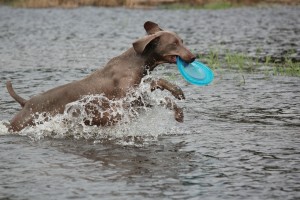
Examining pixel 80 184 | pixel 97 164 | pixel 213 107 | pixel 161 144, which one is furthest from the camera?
pixel 213 107

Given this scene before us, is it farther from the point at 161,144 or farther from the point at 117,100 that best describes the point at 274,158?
the point at 117,100

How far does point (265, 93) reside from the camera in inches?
587

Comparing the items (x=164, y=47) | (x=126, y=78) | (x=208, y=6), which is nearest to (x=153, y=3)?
(x=208, y=6)

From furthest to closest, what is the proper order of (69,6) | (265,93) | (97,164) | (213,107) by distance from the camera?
(69,6)
(265,93)
(213,107)
(97,164)

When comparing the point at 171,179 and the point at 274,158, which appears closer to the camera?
the point at 171,179

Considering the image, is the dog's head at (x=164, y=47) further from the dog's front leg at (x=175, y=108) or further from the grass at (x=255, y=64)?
the grass at (x=255, y=64)

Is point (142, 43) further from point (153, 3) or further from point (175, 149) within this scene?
point (153, 3)

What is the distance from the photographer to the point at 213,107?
44.2 feet

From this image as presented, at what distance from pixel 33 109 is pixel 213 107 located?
12.6 feet

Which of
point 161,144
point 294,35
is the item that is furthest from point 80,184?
point 294,35

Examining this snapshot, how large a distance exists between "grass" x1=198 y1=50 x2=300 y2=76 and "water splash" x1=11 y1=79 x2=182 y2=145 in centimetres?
719

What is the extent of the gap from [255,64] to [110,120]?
971cm

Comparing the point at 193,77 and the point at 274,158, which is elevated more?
the point at 193,77

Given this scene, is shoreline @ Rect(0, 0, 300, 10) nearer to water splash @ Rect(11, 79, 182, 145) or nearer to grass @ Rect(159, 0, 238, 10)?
grass @ Rect(159, 0, 238, 10)
